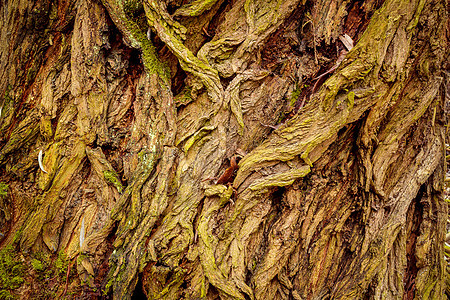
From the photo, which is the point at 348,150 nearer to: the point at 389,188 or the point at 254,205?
the point at 389,188

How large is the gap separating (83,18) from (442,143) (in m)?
2.85

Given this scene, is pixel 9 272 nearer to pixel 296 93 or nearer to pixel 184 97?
pixel 184 97

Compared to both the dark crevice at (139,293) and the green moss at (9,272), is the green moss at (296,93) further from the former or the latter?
the green moss at (9,272)

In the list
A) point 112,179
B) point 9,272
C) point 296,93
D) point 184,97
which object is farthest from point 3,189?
point 296,93

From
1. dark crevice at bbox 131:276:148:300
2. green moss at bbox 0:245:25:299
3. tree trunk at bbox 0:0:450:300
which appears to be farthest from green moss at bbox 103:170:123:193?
green moss at bbox 0:245:25:299

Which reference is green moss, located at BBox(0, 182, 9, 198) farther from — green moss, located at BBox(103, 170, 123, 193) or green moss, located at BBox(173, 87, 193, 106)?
green moss, located at BBox(173, 87, 193, 106)

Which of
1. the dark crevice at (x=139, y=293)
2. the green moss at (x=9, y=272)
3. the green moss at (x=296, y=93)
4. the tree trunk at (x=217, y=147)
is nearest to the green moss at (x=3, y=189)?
the tree trunk at (x=217, y=147)

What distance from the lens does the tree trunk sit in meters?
1.71

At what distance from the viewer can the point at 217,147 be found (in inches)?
72.0

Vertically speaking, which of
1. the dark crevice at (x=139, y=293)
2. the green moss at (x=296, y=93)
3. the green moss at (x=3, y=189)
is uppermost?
the green moss at (x=3, y=189)

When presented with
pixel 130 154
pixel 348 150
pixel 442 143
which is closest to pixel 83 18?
pixel 130 154

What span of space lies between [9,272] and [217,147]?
1503 millimetres

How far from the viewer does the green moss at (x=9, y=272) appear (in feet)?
5.43

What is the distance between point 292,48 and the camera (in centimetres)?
203
